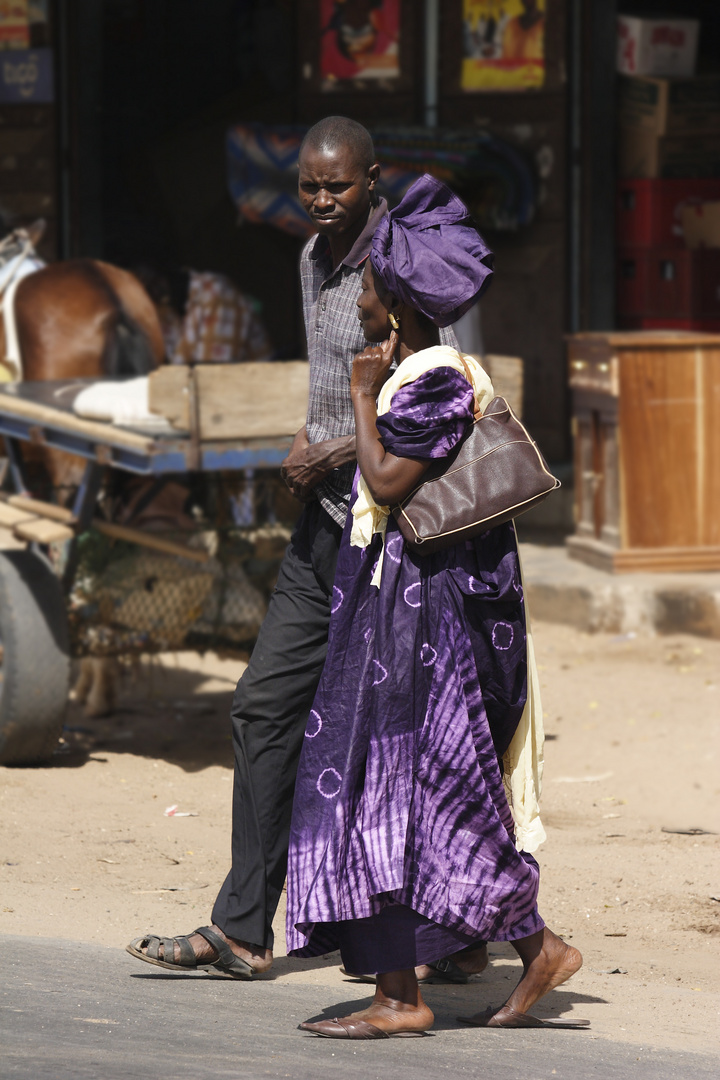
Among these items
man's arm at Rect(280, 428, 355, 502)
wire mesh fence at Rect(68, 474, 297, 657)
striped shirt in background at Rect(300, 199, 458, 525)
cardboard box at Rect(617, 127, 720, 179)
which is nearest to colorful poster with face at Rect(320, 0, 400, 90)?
cardboard box at Rect(617, 127, 720, 179)

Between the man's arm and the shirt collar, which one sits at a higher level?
the shirt collar

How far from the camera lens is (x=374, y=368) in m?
3.04

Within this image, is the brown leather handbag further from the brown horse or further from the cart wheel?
the brown horse

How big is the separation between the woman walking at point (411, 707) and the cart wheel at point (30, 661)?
6.80ft

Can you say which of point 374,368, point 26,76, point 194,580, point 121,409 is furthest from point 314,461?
point 26,76

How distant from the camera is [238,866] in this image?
3.33 m

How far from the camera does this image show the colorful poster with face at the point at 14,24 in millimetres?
9484

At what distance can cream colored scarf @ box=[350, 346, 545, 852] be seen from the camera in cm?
297

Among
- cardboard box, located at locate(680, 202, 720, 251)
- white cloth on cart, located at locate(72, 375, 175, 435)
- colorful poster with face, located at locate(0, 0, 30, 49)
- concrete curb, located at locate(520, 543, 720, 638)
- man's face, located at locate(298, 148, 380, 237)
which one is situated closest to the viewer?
man's face, located at locate(298, 148, 380, 237)

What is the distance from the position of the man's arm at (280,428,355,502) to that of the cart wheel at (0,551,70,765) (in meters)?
1.80

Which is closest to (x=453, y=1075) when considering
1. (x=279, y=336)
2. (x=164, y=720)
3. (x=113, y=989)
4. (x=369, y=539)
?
(x=113, y=989)

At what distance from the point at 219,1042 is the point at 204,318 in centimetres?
670

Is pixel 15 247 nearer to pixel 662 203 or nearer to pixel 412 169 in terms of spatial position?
pixel 412 169

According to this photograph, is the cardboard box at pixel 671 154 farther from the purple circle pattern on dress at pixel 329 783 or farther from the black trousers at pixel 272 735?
the purple circle pattern on dress at pixel 329 783
